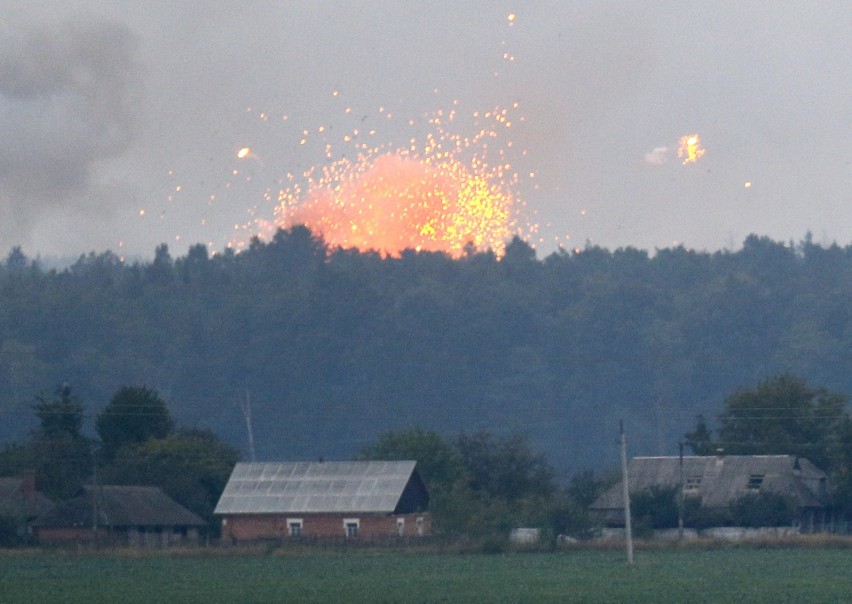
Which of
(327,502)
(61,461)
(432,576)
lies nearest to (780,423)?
(327,502)

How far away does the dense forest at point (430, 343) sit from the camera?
144 metres

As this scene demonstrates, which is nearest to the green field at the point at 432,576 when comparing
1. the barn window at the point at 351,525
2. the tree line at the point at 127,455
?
the barn window at the point at 351,525

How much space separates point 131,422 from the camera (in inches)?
3575

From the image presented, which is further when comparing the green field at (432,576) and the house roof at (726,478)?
the house roof at (726,478)

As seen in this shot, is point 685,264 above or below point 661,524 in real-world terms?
above

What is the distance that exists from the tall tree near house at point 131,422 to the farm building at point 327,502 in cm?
1503

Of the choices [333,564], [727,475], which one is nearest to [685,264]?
[727,475]

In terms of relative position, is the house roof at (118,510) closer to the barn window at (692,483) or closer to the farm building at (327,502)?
the farm building at (327,502)

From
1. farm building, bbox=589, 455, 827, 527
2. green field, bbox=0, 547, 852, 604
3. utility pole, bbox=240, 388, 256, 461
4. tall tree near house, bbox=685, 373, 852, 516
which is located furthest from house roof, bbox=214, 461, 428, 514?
utility pole, bbox=240, 388, 256, 461

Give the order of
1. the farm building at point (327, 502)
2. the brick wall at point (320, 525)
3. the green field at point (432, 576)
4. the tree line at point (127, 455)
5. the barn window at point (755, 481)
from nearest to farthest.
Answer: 1. the green field at point (432, 576)
2. the brick wall at point (320, 525)
3. the farm building at point (327, 502)
4. the barn window at point (755, 481)
5. the tree line at point (127, 455)

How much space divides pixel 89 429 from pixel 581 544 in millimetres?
73949

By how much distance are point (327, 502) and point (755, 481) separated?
18847 millimetres

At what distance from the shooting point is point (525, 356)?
154 metres

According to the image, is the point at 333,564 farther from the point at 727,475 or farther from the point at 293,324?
the point at 293,324
